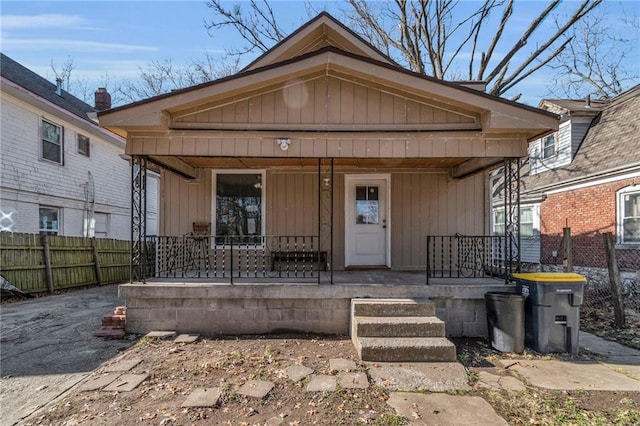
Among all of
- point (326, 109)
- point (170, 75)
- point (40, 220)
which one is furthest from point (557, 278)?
point (170, 75)

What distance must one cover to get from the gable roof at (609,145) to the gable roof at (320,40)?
288 inches

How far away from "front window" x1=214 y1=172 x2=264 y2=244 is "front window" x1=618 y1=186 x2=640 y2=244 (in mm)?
9592

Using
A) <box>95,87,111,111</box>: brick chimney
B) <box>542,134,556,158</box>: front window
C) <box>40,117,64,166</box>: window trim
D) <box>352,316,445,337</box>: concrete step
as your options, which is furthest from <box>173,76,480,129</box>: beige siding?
<box>95,87,111,111</box>: brick chimney

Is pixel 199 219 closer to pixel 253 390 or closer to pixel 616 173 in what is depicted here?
pixel 253 390

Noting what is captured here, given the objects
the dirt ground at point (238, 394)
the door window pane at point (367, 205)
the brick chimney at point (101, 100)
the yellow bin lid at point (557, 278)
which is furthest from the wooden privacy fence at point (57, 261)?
the yellow bin lid at point (557, 278)

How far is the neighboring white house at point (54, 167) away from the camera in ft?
31.4

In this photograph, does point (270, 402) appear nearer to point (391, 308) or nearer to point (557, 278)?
point (391, 308)

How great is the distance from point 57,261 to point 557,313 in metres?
10.6

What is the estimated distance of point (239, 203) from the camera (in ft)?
24.9

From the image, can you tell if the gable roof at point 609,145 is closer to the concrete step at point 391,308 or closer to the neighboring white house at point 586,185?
the neighboring white house at point 586,185

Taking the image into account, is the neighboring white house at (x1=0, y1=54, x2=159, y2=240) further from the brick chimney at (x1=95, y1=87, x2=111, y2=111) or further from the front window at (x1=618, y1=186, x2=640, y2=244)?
the front window at (x1=618, y1=186, x2=640, y2=244)

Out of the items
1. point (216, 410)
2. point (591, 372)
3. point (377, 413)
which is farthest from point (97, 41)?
point (591, 372)

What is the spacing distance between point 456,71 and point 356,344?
17.3 meters

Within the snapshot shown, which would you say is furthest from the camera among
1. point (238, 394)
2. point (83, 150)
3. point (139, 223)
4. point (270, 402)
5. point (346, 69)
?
point (83, 150)
